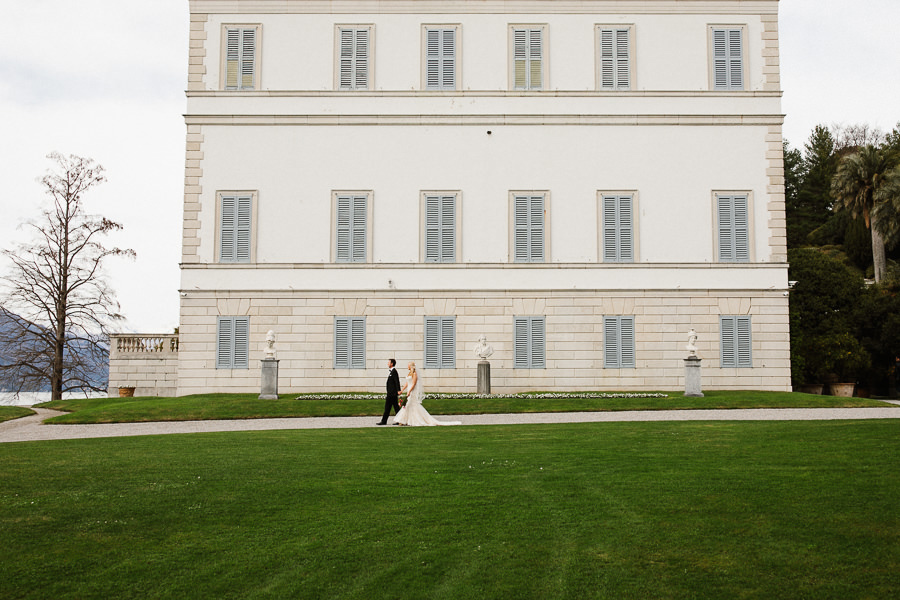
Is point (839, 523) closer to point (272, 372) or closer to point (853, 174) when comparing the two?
point (272, 372)

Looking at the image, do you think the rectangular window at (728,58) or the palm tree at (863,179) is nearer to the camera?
the rectangular window at (728,58)

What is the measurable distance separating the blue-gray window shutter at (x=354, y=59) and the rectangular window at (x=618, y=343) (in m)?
11.5

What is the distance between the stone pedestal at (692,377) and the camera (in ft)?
80.5

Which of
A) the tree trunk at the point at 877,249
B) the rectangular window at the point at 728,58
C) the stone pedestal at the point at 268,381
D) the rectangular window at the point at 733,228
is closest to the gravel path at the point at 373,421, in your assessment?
the stone pedestal at the point at 268,381

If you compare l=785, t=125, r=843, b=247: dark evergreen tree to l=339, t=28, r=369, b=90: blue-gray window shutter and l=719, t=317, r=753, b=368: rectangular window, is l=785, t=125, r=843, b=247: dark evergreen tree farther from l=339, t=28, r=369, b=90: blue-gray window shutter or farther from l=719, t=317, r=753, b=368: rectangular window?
l=339, t=28, r=369, b=90: blue-gray window shutter

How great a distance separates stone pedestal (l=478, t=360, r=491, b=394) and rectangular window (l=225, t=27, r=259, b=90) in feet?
40.9

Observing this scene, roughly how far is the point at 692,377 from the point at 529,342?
17.8ft

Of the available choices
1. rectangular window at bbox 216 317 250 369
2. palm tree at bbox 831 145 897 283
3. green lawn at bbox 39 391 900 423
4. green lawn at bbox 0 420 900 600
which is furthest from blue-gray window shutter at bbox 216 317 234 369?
palm tree at bbox 831 145 897 283

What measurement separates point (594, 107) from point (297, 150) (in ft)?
33.2

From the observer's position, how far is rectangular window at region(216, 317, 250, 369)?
1081 inches

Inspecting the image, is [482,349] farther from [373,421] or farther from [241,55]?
[241,55]

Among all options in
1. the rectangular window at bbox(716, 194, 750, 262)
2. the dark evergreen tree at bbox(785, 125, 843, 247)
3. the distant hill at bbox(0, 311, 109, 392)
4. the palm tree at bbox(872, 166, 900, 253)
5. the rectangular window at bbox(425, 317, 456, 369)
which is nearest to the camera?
the rectangular window at bbox(425, 317, 456, 369)

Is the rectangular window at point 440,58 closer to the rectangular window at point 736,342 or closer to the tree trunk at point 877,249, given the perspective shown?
the rectangular window at point 736,342

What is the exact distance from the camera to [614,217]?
28.2 metres
